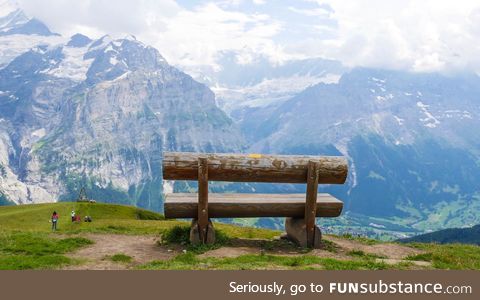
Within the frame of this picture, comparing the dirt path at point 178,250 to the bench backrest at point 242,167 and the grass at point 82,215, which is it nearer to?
the bench backrest at point 242,167

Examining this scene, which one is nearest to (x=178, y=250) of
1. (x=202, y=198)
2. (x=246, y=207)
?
(x=202, y=198)

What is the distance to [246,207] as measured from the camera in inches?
893

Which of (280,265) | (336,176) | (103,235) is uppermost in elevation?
(336,176)

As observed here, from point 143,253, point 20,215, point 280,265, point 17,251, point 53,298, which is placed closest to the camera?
point 53,298

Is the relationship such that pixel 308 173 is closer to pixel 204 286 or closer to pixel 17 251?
pixel 204 286

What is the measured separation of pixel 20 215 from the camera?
228ft

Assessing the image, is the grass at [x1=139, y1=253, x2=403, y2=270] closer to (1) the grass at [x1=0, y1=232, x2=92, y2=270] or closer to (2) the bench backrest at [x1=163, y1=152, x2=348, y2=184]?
(1) the grass at [x1=0, y1=232, x2=92, y2=270]

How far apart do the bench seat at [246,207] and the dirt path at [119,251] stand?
6.49 feet

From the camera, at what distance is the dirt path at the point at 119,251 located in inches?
722

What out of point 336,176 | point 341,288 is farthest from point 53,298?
point 336,176

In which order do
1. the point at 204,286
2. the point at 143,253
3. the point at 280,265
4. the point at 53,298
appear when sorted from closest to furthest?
the point at 53,298 → the point at 204,286 → the point at 280,265 → the point at 143,253

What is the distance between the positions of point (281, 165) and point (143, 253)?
302 inches

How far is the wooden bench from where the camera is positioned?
21.6 meters

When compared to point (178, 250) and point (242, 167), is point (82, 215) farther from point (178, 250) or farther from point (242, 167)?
point (242, 167)
